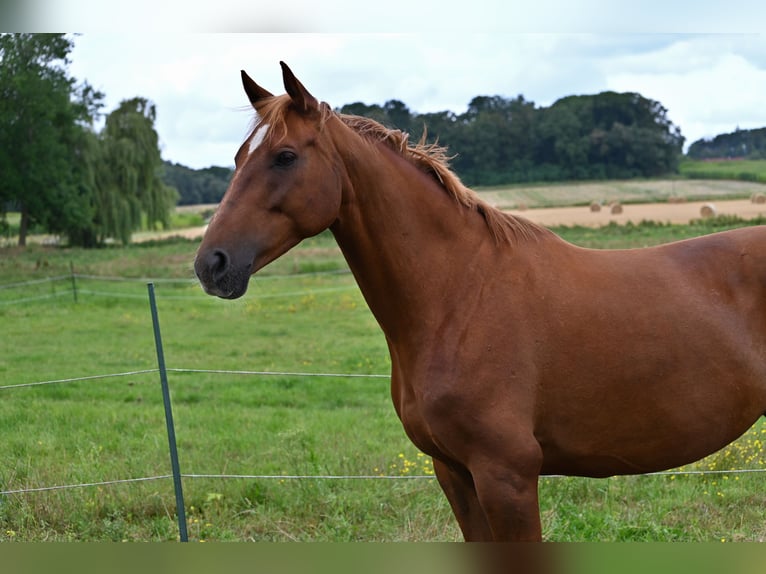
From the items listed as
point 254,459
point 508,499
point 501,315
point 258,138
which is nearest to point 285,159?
point 258,138

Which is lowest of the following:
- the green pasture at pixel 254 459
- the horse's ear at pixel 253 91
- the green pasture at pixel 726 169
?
the green pasture at pixel 254 459

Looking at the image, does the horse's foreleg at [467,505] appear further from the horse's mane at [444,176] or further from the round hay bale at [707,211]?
the round hay bale at [707,211]

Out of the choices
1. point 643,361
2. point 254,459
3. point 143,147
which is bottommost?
point 254,459

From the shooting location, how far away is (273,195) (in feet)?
7.59

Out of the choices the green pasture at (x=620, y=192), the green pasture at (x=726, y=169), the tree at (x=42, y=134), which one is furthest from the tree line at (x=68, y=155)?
the green pasture at (x=726, y=169)

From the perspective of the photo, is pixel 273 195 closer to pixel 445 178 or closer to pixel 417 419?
pixel 445 178

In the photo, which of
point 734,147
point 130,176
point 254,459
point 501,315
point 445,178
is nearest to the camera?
point 501,315

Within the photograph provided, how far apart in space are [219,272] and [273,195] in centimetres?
31

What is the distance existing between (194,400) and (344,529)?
3887 mm

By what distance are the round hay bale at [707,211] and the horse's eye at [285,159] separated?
15.6 m

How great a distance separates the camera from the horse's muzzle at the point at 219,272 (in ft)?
7.29

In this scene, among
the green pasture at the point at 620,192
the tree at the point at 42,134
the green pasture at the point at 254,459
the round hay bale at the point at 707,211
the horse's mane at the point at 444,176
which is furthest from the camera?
the round hay bale at the point at 707,211

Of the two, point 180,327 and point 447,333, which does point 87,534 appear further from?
point 180,327

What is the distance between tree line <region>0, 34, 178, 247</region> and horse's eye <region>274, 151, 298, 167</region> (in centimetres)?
984
